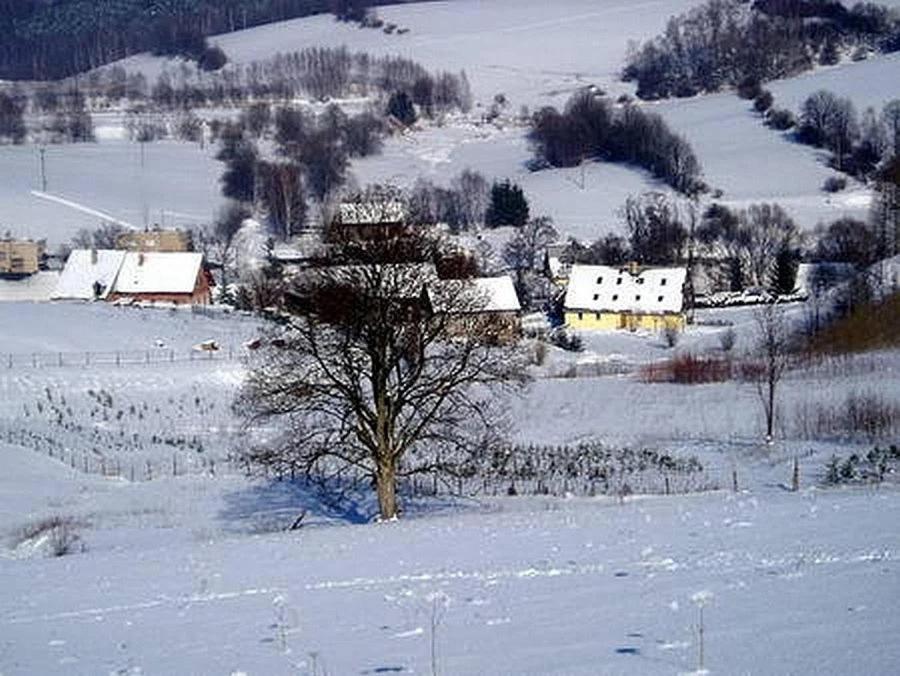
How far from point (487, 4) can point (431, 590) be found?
16285 cm

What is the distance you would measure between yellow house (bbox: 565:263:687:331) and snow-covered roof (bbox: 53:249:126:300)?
19.5 m

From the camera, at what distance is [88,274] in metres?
54.0

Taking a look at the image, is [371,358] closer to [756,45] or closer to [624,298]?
[624,298]

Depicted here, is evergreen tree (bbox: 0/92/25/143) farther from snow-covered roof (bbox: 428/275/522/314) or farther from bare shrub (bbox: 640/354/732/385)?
snow-covered roof (bbox: 428/275/522/314)

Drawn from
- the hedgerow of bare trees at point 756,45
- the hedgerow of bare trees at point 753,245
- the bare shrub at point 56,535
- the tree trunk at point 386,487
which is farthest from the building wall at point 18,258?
the hedgerow of bare trees at point 756,45

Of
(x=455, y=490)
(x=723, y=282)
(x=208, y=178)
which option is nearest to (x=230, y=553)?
(x=455, y=490)

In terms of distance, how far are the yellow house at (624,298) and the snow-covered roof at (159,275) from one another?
51.4 ft

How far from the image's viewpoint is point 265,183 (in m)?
84.3

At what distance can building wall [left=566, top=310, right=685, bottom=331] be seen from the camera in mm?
46062

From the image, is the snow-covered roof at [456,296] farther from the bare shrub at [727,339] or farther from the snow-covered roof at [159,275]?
the snow-covered roof at [159,275]

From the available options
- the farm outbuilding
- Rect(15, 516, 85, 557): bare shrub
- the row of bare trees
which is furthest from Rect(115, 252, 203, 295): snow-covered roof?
the row of bare trees

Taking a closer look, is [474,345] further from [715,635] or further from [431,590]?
[715,635]

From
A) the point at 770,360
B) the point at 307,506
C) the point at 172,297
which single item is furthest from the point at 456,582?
the point at 172,297

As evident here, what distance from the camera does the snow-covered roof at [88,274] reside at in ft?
174
